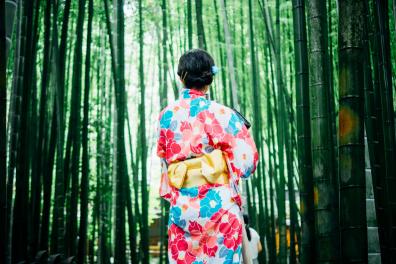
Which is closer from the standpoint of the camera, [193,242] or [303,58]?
[193,242]

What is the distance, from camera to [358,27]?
4.91ft

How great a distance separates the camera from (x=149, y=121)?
6.89 m

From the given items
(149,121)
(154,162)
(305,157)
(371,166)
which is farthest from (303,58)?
(154,162)

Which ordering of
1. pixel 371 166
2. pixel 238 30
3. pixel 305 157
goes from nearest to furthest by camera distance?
1. pixel 305 157
2. pixel 371 166
3. pixel 238 30

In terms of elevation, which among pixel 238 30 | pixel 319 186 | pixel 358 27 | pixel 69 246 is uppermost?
pixel 238 30

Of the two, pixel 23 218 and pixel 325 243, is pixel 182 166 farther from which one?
pixel 23 218

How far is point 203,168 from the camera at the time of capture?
153 centimetres

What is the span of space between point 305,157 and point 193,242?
0.77 m

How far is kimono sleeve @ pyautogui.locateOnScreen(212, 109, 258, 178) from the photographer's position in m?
1.55

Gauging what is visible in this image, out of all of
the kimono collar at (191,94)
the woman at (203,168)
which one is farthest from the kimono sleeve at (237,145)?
the kimono collar at (191,94)

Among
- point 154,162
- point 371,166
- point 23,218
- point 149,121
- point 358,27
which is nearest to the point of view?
point 358,27

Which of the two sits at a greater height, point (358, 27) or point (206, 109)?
point (358, 27)

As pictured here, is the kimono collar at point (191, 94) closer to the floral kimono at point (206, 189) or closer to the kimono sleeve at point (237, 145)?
the floral kimono at point (206, 189)

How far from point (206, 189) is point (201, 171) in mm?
60
